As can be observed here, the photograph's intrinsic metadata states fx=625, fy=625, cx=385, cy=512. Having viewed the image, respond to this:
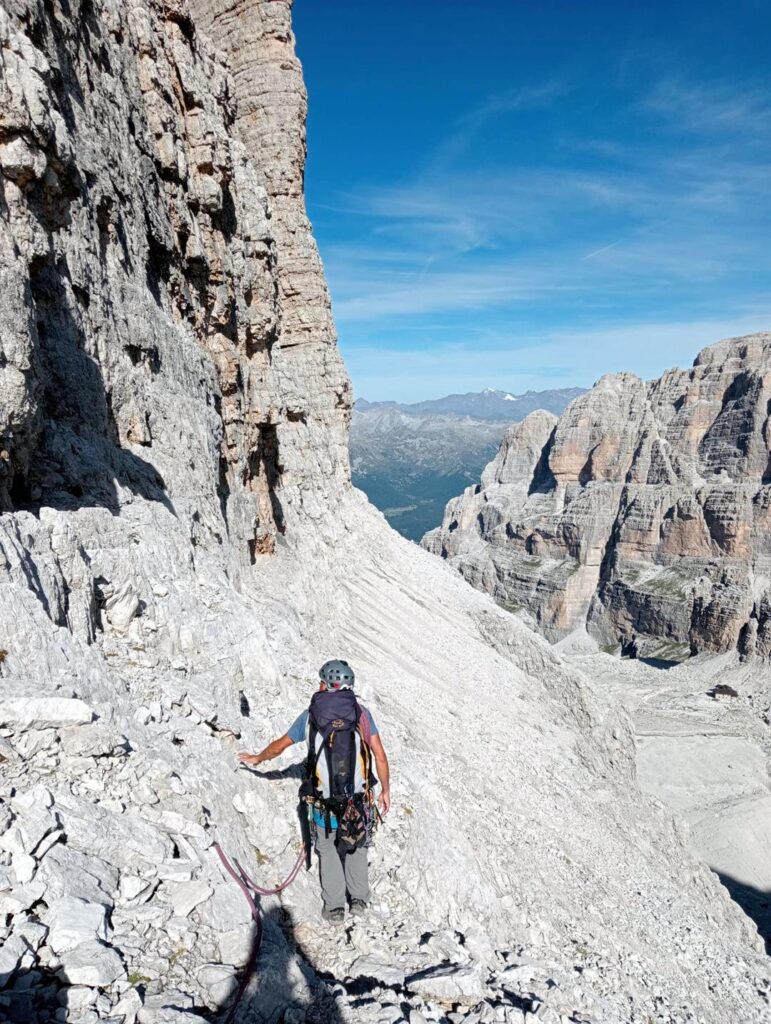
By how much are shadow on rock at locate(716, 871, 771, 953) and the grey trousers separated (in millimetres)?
35231

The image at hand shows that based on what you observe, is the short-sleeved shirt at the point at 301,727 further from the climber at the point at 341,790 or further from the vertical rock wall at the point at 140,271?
the vertical rock wall at the point at 140,271

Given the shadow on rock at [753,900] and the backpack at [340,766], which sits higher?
the backpack at [340,766]

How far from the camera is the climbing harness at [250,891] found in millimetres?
4980

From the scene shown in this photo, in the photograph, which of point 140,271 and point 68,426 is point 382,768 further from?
point 140,271

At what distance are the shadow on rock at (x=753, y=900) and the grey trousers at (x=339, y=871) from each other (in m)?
35.2

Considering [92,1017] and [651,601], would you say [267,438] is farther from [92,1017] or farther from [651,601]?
[651,601]

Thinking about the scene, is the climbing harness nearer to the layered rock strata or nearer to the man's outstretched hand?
the man's outstretched hand

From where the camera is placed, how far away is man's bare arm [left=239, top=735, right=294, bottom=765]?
7.64 meters

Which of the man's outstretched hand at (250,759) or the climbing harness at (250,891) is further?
the man's outstretched hand at (250,759)

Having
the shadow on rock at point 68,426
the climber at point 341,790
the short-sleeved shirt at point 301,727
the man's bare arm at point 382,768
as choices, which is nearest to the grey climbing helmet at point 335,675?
the climber at point 341,790

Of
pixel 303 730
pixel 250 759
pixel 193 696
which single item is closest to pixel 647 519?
pixel 193 696

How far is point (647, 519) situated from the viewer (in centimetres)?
10419

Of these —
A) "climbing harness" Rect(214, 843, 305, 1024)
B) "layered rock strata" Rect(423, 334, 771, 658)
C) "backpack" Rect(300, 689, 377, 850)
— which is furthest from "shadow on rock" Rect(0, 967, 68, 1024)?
"layered rock strata" Rect(423, 334, 771, 658)

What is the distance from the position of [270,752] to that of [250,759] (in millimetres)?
585
